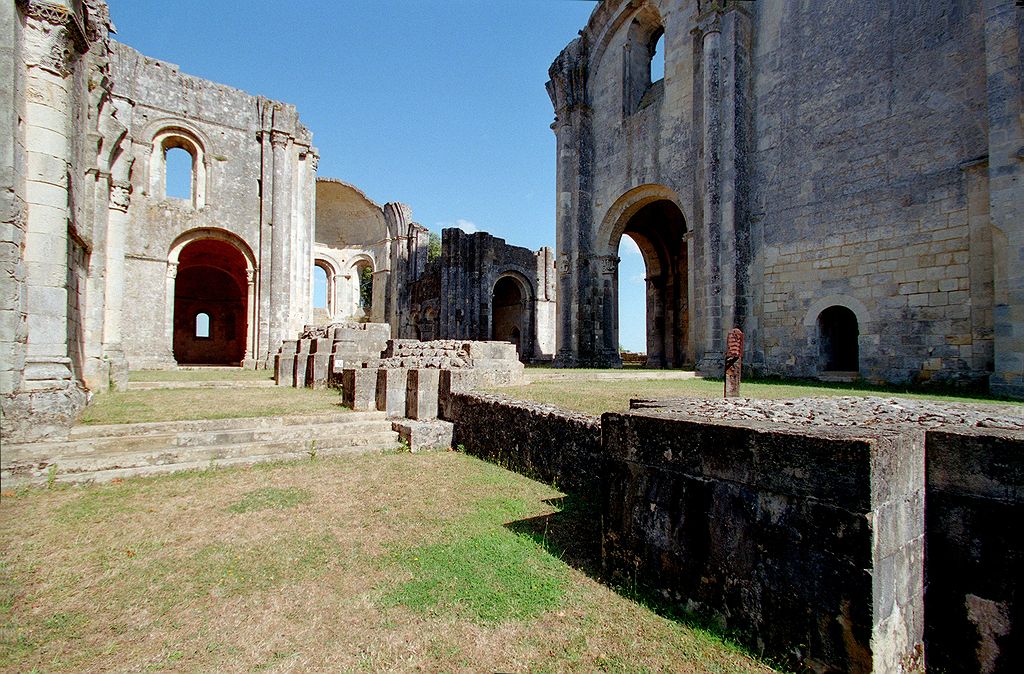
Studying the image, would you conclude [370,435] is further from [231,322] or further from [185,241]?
[231,322]

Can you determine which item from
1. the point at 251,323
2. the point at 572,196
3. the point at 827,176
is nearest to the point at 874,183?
the point at 827,176

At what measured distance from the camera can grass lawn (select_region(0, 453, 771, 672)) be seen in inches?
92.0

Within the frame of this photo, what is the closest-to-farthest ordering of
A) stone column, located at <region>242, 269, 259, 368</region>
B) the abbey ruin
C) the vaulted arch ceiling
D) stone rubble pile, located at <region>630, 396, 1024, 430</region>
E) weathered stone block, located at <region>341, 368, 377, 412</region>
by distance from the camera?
stone rubble pile, located at <region>630, 396, 1024, 430</region> → the abbey ruin → weathered stone block, located at <region>341, 368, 377, 412</region> → stone column, located at <region>242, 269, 259, 368</region> → the vaulted arch ceiling

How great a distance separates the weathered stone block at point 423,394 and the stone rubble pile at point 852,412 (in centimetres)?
403

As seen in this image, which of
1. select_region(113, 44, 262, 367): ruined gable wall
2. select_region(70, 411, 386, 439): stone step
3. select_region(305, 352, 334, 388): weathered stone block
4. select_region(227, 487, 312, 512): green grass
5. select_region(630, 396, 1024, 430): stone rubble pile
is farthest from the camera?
select_region(113, 44, 262, 367): ruined gable wall

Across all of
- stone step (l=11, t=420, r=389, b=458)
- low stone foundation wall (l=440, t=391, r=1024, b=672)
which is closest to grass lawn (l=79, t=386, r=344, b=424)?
stone step (l=11, t=420, r=389, b=458)

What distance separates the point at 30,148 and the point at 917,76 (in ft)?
51.0

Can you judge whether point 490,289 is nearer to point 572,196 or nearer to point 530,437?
point 572,196

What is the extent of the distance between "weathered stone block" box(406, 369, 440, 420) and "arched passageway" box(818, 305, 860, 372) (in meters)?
10.6

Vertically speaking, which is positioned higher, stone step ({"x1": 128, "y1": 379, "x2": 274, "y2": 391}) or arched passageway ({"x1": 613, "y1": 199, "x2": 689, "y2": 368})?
arched passageway ({"x1": 613, "y1": 199, "x2": 689, "y2": 368})

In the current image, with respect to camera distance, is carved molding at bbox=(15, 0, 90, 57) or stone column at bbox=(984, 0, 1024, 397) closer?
carved molding at bbox=(15, 0, 90, 57)

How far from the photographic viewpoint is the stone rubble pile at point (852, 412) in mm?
3174

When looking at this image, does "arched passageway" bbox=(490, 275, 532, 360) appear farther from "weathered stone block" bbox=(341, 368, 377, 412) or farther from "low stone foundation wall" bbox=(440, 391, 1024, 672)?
"low stone foundation wall" bbox=(440, 391, 1024, 672)

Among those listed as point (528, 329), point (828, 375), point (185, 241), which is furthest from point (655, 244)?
point (185, 241)
